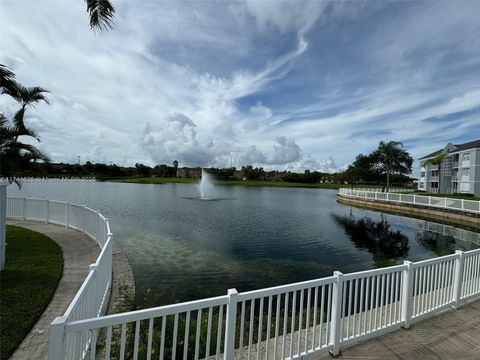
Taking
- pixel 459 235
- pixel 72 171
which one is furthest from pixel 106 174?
pixel 459 235

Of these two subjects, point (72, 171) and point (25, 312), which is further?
point (72, 171)

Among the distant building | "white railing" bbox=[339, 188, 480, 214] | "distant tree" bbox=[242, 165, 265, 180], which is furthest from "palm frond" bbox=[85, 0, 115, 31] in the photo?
the distant building

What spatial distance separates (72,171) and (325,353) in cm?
12409

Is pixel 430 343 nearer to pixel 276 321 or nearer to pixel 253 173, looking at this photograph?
pixel 276 321

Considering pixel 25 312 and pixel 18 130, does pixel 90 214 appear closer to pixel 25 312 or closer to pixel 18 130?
pixel 18 130

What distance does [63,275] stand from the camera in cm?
646

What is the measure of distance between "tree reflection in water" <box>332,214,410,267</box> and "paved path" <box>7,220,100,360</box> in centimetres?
1001

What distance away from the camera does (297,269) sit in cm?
962

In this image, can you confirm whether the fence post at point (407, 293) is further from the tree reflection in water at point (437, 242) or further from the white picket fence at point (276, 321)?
the tree reflection in water at point (437, 242)

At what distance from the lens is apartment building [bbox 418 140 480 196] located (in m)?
41.2

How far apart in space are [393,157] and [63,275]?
49.1m

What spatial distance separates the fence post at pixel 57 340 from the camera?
6.91 feet

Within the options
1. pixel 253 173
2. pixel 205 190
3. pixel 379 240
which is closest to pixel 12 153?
pixel 379 240

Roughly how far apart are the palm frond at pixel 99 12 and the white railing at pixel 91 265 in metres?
4.48
